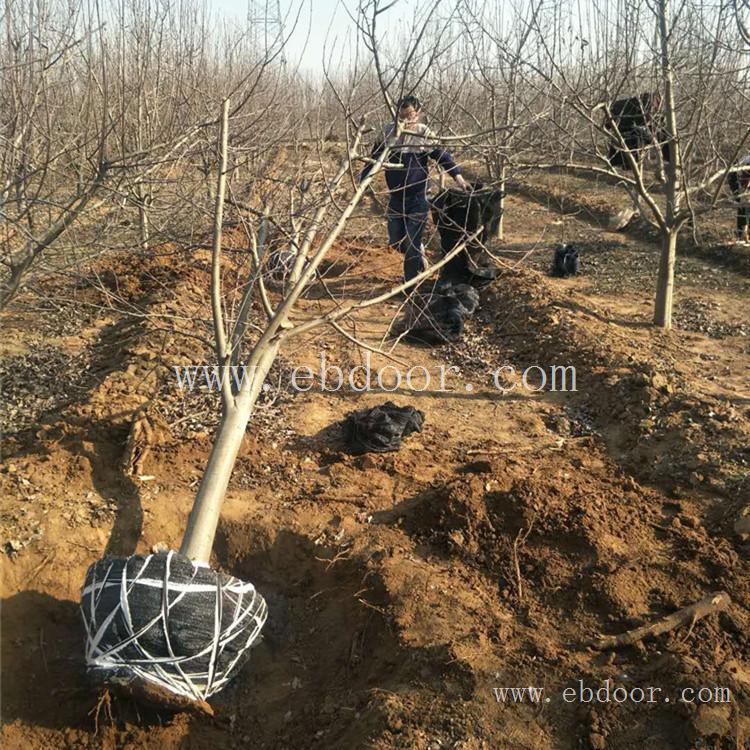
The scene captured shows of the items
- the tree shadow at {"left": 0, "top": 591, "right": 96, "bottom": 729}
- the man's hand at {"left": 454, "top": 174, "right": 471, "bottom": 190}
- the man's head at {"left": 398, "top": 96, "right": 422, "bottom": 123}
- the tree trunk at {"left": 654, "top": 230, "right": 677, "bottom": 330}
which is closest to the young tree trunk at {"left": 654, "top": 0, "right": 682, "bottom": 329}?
the tree trunk at {"left": 654, "top": 230, "right": 677, "bottom": 330}

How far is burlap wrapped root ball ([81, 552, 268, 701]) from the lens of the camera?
273cm

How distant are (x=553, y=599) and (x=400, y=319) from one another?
408 centimetres

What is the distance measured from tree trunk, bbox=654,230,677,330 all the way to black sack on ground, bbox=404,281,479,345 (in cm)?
165

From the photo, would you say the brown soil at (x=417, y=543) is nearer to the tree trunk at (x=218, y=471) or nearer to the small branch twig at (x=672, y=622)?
the small branch twig at (x=672, y=622)

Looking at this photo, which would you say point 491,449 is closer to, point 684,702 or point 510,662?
point 510,662

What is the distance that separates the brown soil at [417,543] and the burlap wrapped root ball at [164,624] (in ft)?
0.86

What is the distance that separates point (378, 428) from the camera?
176 inches

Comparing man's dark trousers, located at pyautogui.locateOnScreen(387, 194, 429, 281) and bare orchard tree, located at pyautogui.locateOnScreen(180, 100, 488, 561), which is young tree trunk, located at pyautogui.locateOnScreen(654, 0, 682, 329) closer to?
man's dark trousers, located at pyautogui.locateOnScreen(387, 194, 429, 281)

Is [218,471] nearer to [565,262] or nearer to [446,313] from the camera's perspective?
[446,313]

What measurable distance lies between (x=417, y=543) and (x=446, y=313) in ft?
10.6

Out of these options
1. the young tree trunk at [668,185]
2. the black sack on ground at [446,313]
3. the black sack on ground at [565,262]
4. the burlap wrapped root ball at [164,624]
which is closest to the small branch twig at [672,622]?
the burlap wrapped root ball at [164,624]

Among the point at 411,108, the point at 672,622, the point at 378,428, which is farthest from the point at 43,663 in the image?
the point at 411,108

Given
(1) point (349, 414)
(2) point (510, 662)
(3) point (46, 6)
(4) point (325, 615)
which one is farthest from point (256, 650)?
(3) point (46, 6)

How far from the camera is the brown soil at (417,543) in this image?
2.67 m
